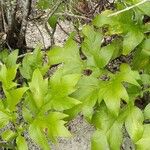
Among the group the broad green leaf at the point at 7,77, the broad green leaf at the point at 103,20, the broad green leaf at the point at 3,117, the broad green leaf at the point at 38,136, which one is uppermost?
the broad green leaf at the point at 103,20

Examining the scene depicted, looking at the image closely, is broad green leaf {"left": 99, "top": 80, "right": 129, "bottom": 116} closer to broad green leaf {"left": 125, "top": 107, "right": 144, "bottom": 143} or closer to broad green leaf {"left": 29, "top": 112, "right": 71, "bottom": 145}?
broad green leaf {"left": 125, "top": 107, "right": 144, "bottom": 143}

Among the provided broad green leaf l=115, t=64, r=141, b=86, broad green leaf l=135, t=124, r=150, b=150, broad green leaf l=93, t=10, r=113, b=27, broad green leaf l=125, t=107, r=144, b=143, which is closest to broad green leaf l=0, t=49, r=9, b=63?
broad green leaf l=93, t=10, r=113, b=27

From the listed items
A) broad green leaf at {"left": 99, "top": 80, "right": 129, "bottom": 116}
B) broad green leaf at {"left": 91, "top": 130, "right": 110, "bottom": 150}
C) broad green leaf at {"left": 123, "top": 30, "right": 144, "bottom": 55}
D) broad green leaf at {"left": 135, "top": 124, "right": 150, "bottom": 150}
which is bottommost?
broad green leaf at {"left": 91, "top": 130, "right": 110, "bottom": 150}

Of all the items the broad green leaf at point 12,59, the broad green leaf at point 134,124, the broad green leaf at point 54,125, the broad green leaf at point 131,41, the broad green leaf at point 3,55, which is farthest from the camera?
the broad green leaf at point 3,55

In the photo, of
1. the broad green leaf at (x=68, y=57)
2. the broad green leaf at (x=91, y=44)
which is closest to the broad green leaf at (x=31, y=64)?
the broad green leaf at (x=68, y=57)

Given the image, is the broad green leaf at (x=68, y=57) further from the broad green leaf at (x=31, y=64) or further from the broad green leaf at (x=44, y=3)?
the broad green leaf at (x=44, y=3)

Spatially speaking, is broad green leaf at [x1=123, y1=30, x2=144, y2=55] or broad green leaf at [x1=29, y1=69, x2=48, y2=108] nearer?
broad green leaf at [x1=29, y1=69, x2=48, y2=108]

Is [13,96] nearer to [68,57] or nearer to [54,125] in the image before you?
[54,125]
